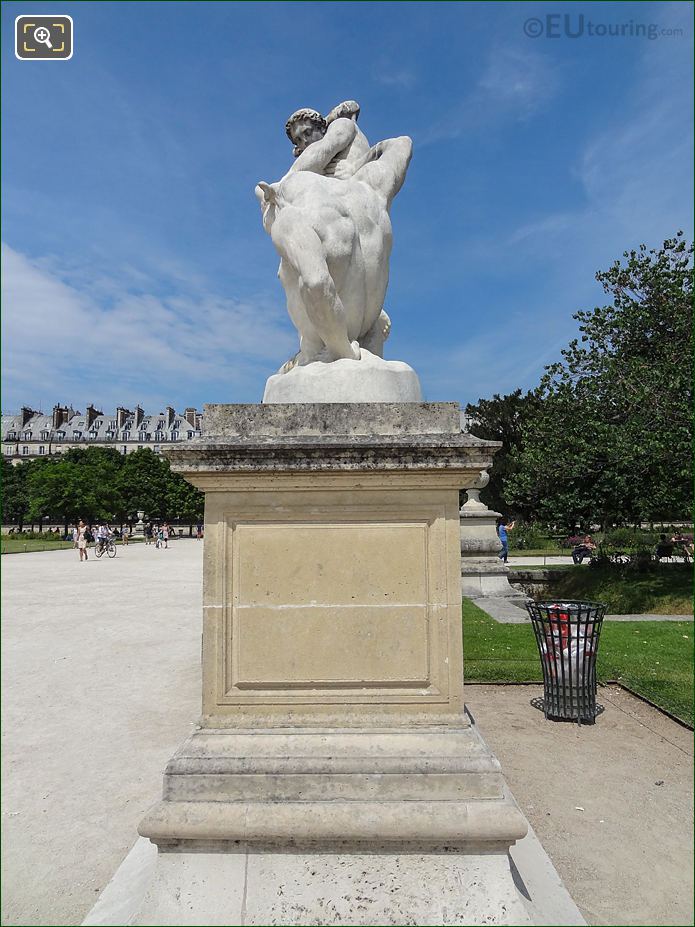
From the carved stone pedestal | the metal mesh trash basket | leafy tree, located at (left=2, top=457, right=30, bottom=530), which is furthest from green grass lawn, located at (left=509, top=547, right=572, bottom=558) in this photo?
leafy tree, located at (left=2, top=457, right=30, bottom=530)

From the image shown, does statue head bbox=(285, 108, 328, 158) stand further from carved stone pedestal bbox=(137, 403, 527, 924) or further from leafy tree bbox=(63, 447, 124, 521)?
leafy tree bbox=(63, 447, 124, 521)

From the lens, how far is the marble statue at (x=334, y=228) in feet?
10.5

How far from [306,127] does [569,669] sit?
203 inches

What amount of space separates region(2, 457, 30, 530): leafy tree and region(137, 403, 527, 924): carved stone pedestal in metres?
60.5

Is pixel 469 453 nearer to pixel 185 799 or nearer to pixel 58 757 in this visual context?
pixel 185 799

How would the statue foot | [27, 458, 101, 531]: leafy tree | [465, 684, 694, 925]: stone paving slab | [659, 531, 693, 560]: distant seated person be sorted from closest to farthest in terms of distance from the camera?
[465, 684, 694, 925]: stone paving slab < the statue foot < [659, 531, 693, 560]: distant seated person < [27, 458, 101, 531]: leafy tree

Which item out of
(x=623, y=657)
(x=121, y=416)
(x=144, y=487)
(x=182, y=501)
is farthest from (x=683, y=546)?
(x=121, y=416)

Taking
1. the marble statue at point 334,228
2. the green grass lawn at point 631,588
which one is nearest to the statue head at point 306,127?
the marble statue at point 334,228

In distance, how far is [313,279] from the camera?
10.3 ft

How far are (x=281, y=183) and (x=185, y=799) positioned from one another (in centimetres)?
312

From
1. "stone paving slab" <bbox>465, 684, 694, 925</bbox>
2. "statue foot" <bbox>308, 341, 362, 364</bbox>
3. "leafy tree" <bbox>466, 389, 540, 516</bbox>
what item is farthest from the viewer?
"leafy tree" <bbox>466, 389, 540, 516</bbox>

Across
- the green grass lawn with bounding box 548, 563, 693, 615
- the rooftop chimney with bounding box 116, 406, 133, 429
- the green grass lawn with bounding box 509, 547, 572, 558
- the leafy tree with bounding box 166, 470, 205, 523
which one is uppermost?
the rooftop chimney with bounding box 116, 406, 133, 429

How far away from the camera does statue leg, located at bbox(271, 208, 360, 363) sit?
316cm

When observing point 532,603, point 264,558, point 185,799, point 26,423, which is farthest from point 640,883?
point 26,423
